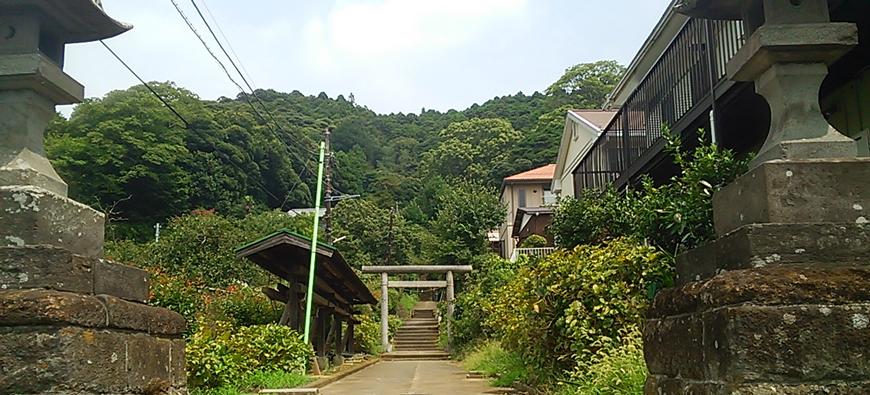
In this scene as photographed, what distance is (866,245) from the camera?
2.76m

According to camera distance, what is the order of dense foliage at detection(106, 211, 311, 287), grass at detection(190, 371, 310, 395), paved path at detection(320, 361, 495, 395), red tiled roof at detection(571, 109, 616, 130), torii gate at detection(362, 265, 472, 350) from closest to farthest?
grass at detection(190, 371, 310, 395)
paved path at detection(320, 361, 495, 395)
red tiled roof at detection(571, 109, 616, 130)
dense foliage at detection(106, 211, 311, 287)
torii gate at detection(362, 265, 472, 350)

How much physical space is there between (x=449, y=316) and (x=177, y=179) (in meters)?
24.3

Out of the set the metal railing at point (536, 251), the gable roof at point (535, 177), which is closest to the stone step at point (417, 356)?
the metal railing at point (536, 251)

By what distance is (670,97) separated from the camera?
11.2 m

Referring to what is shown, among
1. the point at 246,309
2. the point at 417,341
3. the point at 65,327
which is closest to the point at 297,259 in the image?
the point at 246,309

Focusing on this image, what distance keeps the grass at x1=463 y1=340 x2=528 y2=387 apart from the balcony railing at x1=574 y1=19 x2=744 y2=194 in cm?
389

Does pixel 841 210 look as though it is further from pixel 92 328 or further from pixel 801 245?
pixel 92 328

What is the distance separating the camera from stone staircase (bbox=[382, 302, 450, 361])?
26.0 meters

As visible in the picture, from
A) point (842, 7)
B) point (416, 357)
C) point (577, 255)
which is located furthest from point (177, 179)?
point (842, 7)

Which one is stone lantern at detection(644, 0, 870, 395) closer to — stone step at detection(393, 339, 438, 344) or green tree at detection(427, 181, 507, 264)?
stone step at detection(393, 339, 438, 344)

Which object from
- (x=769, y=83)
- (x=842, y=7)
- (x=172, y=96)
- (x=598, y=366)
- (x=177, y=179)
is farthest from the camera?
(x=172, y=96)

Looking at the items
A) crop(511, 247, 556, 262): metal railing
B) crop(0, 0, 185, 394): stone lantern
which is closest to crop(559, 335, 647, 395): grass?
crop(0, 0, 185, 394): stone lantern

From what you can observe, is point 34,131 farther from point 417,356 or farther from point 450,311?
point 417,356

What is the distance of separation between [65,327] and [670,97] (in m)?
9.87
